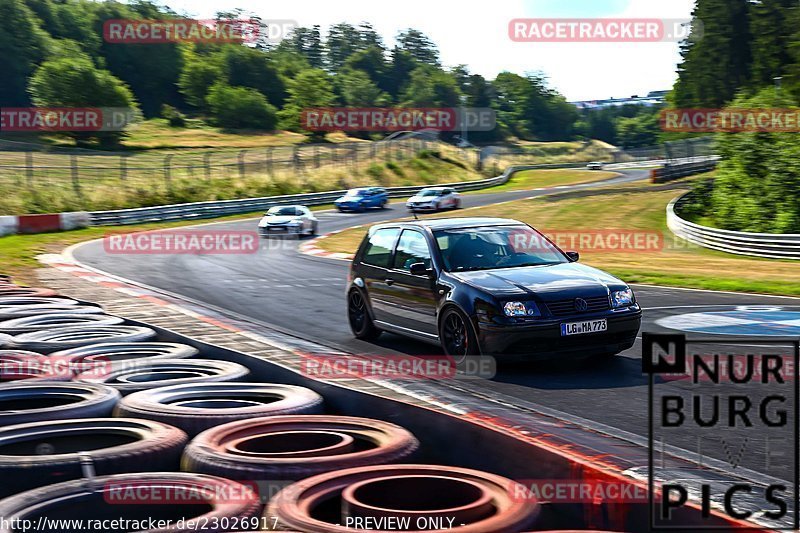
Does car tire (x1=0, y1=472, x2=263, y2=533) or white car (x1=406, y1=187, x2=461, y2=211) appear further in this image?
white car (x1=406, y1=187, x2=461, y2=211)

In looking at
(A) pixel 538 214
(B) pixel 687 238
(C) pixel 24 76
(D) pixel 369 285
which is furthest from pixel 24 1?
(D) pixel 369 285

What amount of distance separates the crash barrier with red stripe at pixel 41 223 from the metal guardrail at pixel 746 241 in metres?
23.0

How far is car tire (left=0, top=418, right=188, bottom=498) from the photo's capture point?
4.70m

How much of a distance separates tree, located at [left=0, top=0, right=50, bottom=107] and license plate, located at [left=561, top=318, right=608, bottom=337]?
345ft

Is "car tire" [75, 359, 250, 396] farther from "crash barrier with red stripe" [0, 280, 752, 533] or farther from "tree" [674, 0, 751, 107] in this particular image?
"tree" [674, 0, 751, 107]

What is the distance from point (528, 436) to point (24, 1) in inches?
5242

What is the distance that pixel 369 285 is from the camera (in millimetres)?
11891

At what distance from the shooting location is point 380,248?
11.9m

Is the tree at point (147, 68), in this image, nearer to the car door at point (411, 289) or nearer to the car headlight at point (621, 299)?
the car door at point (411, 289)

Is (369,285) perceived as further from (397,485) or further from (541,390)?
(397,485)

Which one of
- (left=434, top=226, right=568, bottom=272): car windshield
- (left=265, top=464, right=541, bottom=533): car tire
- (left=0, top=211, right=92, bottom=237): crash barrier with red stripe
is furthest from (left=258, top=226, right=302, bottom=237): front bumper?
(left=265, top=464, right=541, bottom=533): car tire

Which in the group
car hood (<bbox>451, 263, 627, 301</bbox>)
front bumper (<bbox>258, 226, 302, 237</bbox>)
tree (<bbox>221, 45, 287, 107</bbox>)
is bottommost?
front bumper (<bbox>258, 226, 302, 237</bbox>)

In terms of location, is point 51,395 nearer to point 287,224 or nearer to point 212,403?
point 212,403

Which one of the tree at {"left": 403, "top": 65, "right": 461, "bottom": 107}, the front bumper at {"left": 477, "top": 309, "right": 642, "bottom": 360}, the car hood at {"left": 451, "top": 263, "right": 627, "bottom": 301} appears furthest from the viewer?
the tree at {"left": 403, "top": 65, "right": 461, "bottom": 107}
